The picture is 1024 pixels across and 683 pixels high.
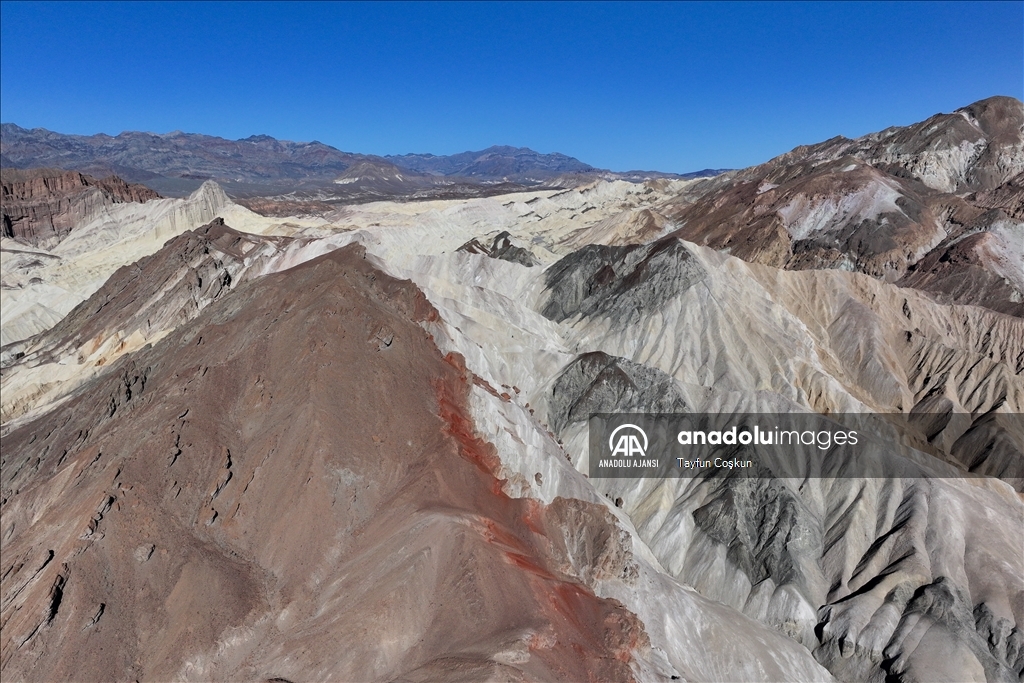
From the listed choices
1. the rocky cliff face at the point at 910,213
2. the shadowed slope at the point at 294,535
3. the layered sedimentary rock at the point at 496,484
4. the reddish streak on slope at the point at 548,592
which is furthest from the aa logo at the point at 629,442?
the rocky cliff face at the point at 910,213

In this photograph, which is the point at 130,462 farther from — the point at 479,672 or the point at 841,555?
the point at 841,555

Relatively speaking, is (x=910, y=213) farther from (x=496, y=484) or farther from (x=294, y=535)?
(x=294, y=535)

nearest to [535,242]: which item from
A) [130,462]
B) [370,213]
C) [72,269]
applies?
[370,213]

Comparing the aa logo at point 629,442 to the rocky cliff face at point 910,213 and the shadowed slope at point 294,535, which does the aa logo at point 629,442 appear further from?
the rocky cliff face at point 910,213

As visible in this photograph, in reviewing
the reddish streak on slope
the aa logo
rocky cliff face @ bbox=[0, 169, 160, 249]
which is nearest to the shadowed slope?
the reddish streak on slope

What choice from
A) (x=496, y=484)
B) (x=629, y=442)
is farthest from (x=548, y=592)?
(x=629, y=442)

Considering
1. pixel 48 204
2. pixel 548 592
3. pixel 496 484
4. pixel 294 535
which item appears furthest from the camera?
pixel 48 204

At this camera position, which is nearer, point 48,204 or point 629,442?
point 629,442
